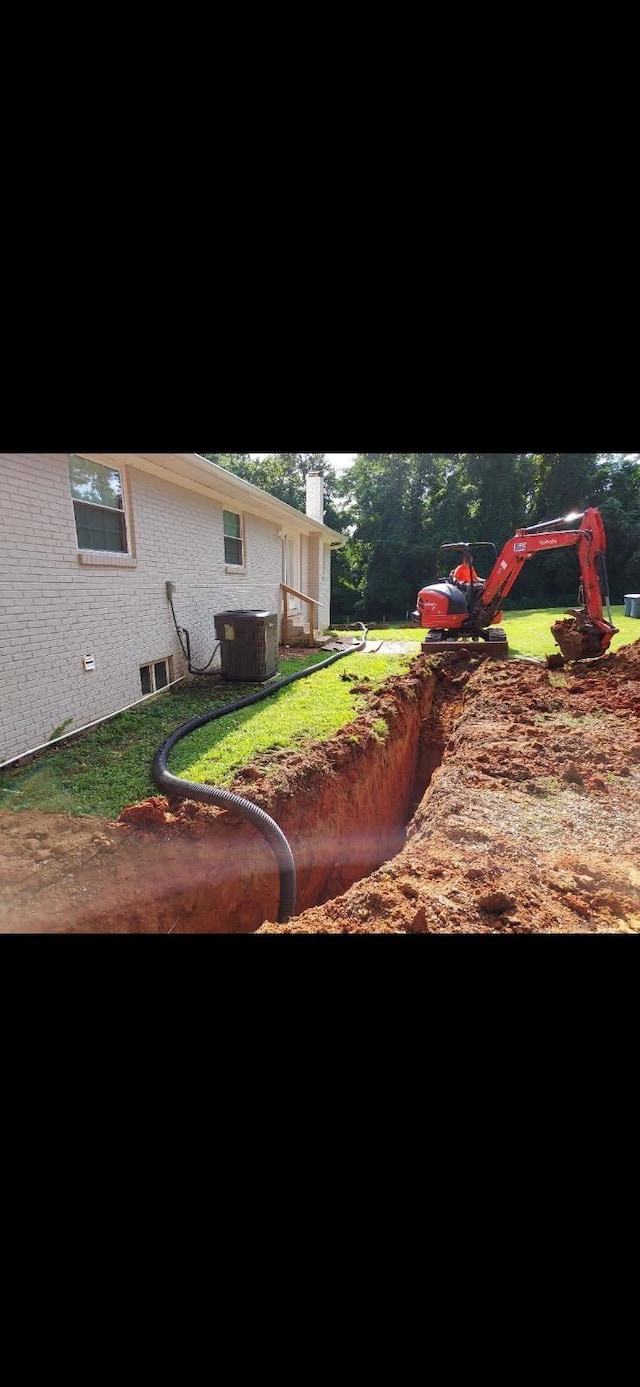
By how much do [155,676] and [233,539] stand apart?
3136 mm

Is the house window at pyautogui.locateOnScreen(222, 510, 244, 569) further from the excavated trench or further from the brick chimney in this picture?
the brick chimney

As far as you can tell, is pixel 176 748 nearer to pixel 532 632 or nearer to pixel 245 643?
pixel 245 643

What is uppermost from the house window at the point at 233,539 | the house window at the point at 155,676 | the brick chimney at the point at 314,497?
the brick chimney at the point at 314,497

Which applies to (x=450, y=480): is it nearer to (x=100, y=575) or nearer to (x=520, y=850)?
(x=100, y=575)

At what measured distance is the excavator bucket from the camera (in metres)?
6.98

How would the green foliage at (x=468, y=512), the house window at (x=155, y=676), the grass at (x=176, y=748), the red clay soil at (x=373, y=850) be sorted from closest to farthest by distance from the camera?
the red clay soil at (x=373, y=850) < the grass at (x=176, y=748) < the house window at (x=155, y=676) < the green foliage at (x=468, y=512)

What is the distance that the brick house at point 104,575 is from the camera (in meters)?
3.78

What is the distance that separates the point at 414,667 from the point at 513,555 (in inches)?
90.2

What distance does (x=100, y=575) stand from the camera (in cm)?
474

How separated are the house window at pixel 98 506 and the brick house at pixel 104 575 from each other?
16 mm

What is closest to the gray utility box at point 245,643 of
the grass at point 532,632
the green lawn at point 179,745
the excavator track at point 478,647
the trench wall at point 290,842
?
the green lawn at point 179,745

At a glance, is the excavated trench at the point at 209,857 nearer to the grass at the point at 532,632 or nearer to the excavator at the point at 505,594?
A: the excavator at the point at 505,594
